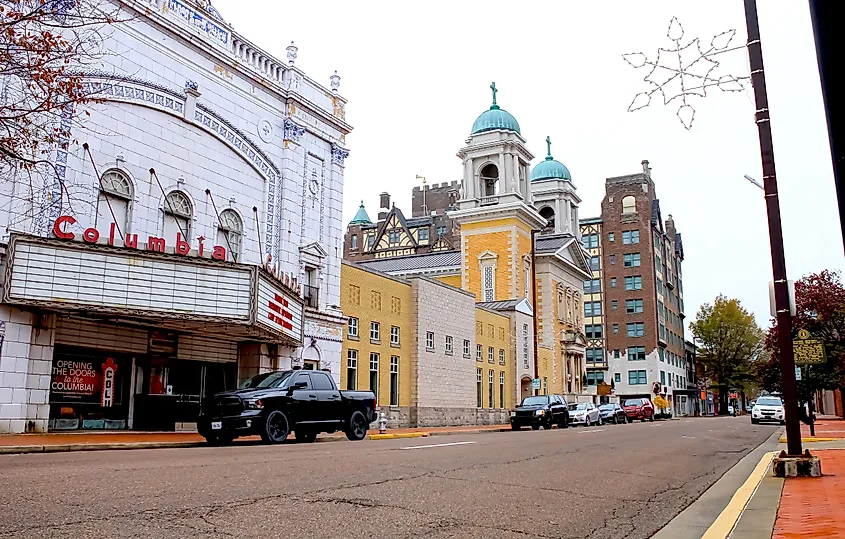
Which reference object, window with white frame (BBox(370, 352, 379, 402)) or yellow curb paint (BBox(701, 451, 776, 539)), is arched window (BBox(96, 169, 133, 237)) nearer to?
window with white frame (BBox(370, 352, 379, 402))

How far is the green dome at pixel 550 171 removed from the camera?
262 ft

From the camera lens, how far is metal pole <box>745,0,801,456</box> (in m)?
11.0

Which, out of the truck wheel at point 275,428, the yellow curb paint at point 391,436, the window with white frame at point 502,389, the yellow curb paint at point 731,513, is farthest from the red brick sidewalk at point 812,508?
the window with white frame at point 502,389

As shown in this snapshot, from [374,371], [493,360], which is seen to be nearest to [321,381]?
[374,371]

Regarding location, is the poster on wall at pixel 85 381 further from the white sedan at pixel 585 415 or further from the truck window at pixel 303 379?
the white sedan at pixel 585 415

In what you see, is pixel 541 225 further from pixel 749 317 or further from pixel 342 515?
pixel 342 515

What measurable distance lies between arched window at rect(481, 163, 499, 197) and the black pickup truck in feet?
146

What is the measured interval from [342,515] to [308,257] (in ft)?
80.5

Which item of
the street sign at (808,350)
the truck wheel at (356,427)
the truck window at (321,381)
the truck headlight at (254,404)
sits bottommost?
the truck wheel at (356,427)

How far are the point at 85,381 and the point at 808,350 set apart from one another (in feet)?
62.9

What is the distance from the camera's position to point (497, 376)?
51438mm

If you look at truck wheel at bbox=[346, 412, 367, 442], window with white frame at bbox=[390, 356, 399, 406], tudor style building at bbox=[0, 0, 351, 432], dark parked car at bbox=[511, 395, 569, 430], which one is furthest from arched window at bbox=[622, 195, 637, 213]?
truck wheel at bbox=[346, 412, 367, 442]

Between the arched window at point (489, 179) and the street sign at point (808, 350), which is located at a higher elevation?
the arched window at point (489, 179)

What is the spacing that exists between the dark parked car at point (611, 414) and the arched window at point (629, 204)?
49813 millimetres
